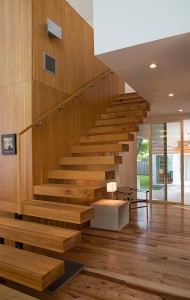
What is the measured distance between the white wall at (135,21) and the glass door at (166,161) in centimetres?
481

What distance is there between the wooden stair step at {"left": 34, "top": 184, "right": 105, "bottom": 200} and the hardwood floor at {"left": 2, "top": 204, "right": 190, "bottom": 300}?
2.96 feet

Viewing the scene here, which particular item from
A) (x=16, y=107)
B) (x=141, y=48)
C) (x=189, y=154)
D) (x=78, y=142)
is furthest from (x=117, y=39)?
(x=189, y=154)

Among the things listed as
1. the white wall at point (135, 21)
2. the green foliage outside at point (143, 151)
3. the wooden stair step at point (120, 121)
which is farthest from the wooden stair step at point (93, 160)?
the green foliage outside at point (143, 151)

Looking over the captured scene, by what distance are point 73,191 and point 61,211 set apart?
434 mm

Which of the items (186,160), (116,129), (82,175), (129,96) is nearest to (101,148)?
(116,129)

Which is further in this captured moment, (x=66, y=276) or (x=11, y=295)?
(x=66, y=276)

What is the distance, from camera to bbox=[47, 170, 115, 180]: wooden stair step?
340 cm

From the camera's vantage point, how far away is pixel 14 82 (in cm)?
374

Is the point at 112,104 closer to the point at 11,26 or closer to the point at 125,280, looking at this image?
the point at 11,26

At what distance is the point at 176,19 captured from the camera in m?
2.60

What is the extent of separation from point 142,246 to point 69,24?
14.3 feet

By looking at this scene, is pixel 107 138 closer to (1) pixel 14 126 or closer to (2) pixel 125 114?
(2) pixel 125 114

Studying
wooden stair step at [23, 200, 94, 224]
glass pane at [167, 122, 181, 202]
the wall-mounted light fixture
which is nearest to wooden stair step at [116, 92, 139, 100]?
glass pane at [167, 122, 181, 202]

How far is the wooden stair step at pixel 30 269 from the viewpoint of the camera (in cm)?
194
